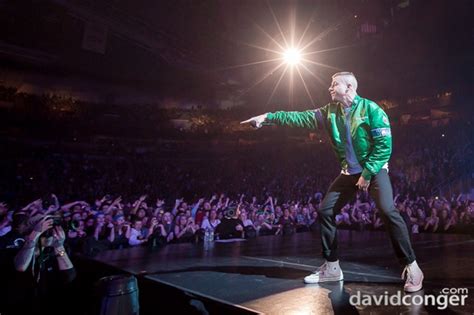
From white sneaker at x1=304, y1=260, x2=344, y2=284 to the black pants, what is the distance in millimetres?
53

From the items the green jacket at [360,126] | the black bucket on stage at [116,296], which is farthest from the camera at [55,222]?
the green jacket at [360,126]

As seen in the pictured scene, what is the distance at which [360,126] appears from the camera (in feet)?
8.11

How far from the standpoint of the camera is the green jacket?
7.77 feet

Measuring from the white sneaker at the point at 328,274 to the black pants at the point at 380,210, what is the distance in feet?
0.18

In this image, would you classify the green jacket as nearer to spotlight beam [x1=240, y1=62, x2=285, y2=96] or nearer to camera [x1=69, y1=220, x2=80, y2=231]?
camera [x1=69, y1=220, x2=80, y2=231]

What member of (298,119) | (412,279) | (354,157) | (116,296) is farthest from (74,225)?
(412,279)

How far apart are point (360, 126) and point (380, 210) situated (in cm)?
61

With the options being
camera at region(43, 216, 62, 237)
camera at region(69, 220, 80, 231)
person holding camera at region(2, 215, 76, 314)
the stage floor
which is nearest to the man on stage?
the stage floor

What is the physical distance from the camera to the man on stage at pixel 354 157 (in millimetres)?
2365

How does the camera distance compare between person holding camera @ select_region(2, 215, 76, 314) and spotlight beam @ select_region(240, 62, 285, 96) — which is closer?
person holding camera @ select_region(2, 215, 76, 314)

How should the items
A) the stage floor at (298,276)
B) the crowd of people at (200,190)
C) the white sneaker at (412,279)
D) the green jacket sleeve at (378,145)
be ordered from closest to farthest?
the stage floor at (298,276)
the white sneaker at (412,279)
the green jacket sleeve at (378,145)
the crowd of people at (200,190)

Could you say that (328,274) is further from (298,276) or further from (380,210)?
(380,210)

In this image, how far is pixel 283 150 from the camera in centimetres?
2109

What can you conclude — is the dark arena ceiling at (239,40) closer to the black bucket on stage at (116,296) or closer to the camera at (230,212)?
the camera at (230,212)
